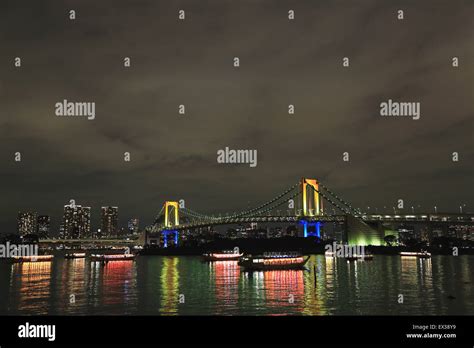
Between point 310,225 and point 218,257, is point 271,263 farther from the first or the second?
point 310,225

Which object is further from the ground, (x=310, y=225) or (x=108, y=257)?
(x=310, y=225)

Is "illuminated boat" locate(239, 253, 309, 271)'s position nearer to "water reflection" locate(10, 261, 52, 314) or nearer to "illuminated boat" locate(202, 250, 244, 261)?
"water reflection" locate(10, 261, 52, 314)

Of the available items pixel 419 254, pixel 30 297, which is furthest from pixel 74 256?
pixel 30 297

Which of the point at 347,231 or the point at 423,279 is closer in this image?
the point at 423,279

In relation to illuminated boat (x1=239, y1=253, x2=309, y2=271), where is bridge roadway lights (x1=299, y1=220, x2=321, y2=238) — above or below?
above

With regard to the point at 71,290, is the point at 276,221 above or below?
above

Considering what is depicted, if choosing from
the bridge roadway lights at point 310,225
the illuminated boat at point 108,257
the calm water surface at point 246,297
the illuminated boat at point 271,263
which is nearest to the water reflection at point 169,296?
the calm water surface at point 246,297

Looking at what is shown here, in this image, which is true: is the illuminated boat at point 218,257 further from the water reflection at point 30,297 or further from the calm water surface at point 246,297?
the water reflection at point 30,297

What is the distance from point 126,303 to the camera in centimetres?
3075

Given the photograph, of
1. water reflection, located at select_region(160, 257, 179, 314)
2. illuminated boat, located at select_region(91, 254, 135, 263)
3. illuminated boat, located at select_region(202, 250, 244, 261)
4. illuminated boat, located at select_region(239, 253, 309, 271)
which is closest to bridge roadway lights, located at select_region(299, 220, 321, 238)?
illuminated boat, located at select_region(202, 250, 244, 261)
